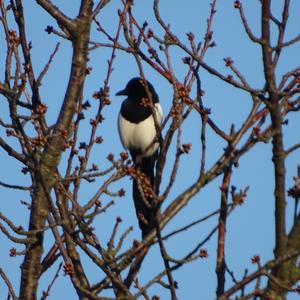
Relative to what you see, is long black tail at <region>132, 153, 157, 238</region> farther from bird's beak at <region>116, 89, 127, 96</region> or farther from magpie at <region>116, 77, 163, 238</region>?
bird's beak at <region>116, 89, 127, 96</region>

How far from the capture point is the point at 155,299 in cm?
271

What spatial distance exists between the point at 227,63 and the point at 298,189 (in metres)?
0.65

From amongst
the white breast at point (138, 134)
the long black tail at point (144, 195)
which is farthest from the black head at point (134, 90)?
the long black tail at point (144, 195)

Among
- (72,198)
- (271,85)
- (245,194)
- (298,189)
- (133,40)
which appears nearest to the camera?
(271,85)

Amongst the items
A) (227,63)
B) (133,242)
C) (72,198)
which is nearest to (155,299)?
(133,242)

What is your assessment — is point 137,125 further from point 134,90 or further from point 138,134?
point 134,90

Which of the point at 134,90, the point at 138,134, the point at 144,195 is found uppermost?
the point at 134,90

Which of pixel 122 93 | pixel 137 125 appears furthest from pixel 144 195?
pixel 122 93

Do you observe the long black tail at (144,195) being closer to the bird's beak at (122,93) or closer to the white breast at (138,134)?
the white breast at (138,134)

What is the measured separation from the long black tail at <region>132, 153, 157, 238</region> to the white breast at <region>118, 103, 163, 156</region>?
5.4 inches

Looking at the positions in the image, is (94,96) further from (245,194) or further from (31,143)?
(245,194)

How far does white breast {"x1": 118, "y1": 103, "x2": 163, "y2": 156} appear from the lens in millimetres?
6008

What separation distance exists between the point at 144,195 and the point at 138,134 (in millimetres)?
3280

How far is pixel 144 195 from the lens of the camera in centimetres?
279
